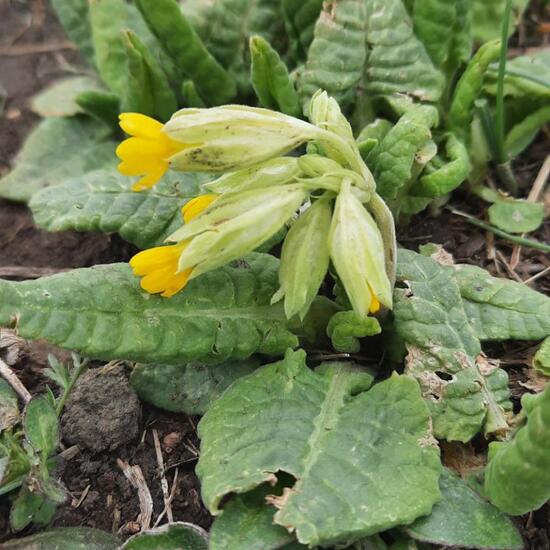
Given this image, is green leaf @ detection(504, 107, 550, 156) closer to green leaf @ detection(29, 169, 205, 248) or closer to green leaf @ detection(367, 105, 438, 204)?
green leaf @ detection(367, 105, 438, 204)

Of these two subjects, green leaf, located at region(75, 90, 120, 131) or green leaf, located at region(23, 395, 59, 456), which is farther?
green leaf, located at region(75, 90, 120, 131)

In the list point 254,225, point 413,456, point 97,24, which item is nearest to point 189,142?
point 254,225

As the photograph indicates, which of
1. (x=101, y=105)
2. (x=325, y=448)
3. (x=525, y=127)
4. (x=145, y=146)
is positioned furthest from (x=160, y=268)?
(x=525, y=127)

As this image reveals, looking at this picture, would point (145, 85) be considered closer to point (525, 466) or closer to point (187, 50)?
point (187, 50)

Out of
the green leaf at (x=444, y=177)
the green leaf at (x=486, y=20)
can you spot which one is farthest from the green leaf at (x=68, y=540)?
the green leaf at (x=486, y=20)

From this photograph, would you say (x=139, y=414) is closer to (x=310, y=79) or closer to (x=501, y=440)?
(x=501, y=440)

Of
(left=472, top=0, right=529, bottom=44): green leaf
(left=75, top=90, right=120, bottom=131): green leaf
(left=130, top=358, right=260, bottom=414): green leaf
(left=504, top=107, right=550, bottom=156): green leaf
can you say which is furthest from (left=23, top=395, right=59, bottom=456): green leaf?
(left=472, top=0, right=529, bottom=44): green leaf
